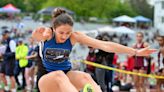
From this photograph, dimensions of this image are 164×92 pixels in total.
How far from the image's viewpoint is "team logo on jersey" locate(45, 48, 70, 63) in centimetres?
614

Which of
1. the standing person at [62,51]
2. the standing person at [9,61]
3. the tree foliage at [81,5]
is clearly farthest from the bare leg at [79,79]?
the tree foliage at [81,5]

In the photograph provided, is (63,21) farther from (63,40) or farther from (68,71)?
(68,71)

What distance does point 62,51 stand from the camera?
6156 mm

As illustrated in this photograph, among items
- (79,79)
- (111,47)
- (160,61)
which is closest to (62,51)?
(79,79)

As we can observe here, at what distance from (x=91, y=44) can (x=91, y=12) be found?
2527 inches

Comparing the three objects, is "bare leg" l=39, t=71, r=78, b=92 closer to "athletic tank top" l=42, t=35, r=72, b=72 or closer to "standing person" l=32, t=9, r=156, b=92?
"standing person" l=32, t=9, r=156, b=92

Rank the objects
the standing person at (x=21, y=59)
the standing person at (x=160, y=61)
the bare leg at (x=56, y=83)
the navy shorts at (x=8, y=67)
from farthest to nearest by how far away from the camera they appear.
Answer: the standing person at (x=21, y=59) → the navy shorts at (x=8, y=67) → the standing person at (x=160, y=61) → the bare leg at (x=56, y=83)

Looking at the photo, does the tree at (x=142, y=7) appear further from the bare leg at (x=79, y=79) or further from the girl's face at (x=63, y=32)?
the girl's face at (x=63, y=32)

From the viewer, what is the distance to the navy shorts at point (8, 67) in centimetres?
1251

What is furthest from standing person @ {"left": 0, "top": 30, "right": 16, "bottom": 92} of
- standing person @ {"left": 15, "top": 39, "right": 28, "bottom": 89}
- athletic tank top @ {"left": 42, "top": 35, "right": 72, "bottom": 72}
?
athletic tank top @ {"left": 42, "top": 35, "right": 72, "bottom": 72}

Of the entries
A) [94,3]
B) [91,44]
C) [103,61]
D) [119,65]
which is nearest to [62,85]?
[91,44]

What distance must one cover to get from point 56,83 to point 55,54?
42 centimetres

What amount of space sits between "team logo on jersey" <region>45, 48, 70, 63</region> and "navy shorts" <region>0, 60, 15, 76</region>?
6.46 meters

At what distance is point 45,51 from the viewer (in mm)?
6207
